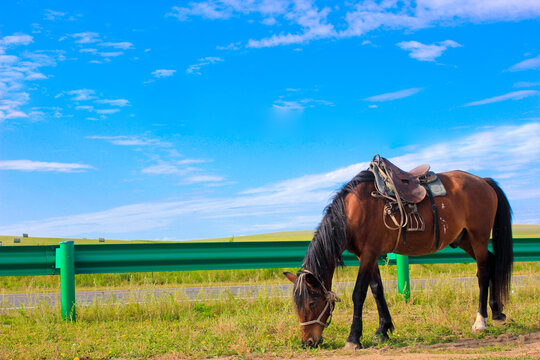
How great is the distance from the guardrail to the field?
1.65 feet

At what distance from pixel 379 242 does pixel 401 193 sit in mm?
730

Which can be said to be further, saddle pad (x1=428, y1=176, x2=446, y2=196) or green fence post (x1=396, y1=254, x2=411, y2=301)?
green fence post (x1=396, y1=254, x2=411, y2=301)

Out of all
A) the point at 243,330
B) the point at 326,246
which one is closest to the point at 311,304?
the point at 326,246

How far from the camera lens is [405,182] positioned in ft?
20.4

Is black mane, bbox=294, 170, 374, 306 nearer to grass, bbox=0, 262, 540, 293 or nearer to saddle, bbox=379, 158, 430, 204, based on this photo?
saddle, bbox=379, 158, 430, 204

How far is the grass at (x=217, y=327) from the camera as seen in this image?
5.21 m

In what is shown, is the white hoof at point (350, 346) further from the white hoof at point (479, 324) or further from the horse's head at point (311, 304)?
the white hoof at point (479, 324)

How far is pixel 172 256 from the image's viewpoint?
7324 mm

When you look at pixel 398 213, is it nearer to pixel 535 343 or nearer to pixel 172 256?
pixel 535 343

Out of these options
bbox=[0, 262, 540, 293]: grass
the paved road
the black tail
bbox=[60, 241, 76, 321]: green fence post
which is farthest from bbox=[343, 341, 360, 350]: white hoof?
bbox=[0, 262, 540, 293]: grass

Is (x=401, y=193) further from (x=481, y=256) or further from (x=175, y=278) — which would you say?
(x=175, y=278)

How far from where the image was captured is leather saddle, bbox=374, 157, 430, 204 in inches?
233

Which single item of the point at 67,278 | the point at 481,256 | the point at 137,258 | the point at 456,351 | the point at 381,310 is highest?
the point at 137,258

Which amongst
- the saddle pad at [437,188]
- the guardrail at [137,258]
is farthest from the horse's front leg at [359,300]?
the guardrail at [137,258]
